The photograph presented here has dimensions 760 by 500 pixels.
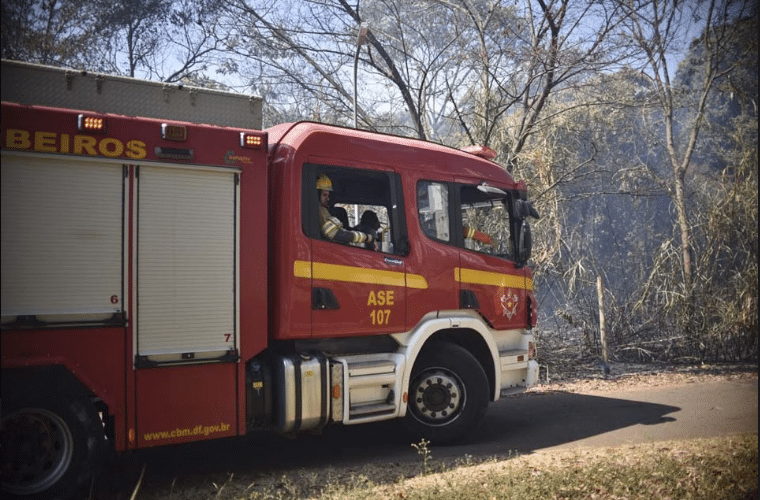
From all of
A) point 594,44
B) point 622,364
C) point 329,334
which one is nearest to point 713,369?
point 622,364

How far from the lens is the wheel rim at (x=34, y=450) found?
4.89 meters

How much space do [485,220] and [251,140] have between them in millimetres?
3325

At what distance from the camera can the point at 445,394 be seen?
23.2 ft

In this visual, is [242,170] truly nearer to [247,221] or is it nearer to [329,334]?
[247,221]

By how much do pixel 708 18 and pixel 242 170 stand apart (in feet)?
37.6

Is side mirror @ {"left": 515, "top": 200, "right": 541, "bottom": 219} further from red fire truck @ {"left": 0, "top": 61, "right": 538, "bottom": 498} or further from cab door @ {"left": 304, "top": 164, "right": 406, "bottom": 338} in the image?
cab door @ {"left": 304, "top": 164, "right": 406, "bottom": 338}

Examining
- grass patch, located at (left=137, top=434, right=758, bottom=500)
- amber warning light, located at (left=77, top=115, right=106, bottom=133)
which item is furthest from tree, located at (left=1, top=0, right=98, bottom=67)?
grass patch, located at (left=137, top=434, right=758, bottom=500)

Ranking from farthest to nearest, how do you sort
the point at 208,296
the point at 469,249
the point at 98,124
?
the point at 469,249 → the point at 208,296 → the point at 98,124

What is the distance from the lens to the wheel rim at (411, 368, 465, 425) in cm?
698

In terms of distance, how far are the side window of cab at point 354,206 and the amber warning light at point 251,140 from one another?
0.55 m

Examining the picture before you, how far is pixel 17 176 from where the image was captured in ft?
16.1

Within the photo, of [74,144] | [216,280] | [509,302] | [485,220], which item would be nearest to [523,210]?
[485,220]

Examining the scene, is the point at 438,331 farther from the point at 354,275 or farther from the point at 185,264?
the point at 185,264

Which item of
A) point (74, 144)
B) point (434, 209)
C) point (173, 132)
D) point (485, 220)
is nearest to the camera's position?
point (74, 144)
